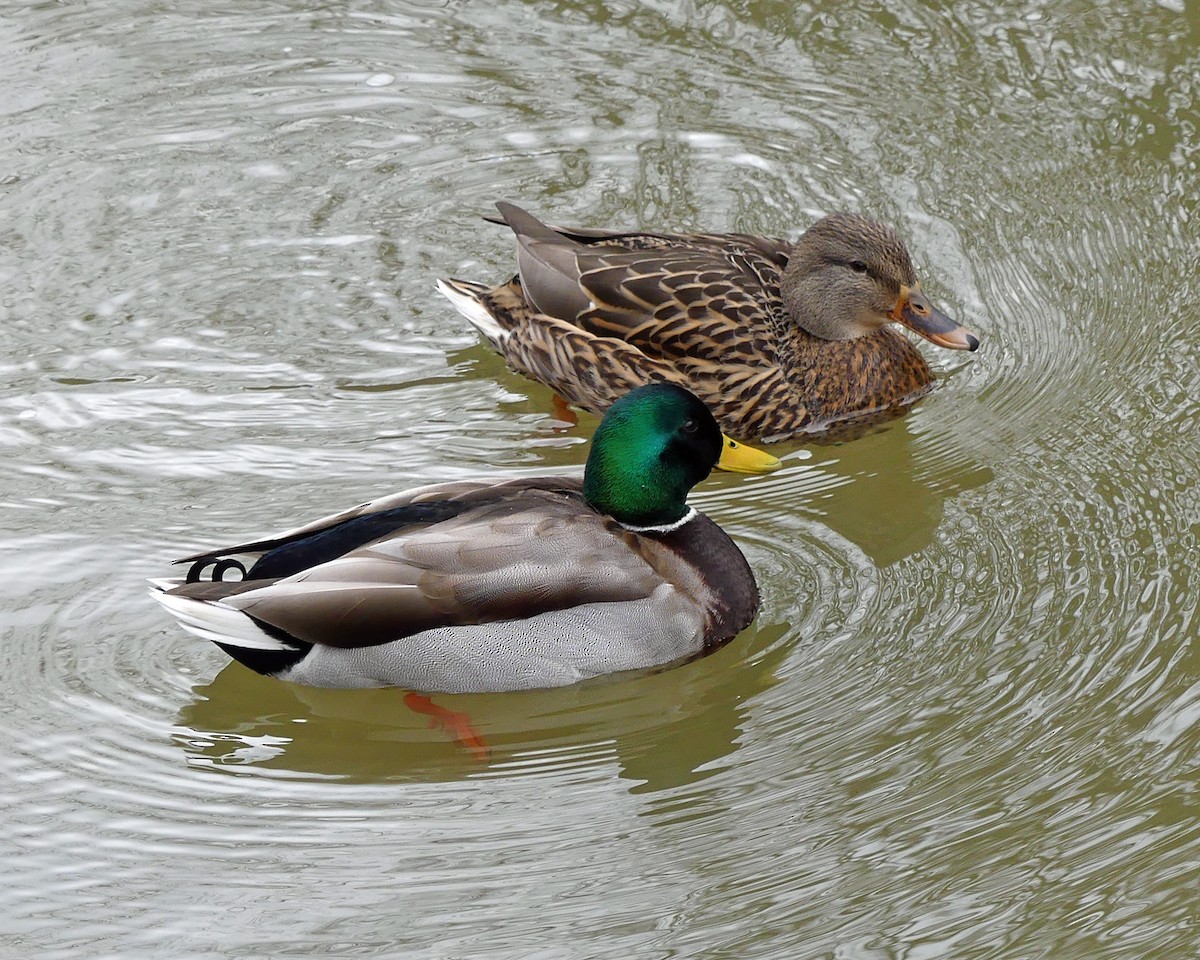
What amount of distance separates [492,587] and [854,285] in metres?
2.63

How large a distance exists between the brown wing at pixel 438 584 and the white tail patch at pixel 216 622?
0.13 ft

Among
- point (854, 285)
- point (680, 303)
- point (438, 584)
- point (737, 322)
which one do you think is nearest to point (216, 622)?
point (438, 584)

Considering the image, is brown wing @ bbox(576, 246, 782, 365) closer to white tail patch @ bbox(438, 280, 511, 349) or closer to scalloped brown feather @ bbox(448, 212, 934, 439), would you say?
scalloped brown feather @ bbox(448, 212, 934, 439)

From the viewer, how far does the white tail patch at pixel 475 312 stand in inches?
324

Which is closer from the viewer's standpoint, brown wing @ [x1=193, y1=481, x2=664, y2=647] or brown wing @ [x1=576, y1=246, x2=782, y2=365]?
brown wing @ [x1=193, y1=481, x2=664, y2=647]

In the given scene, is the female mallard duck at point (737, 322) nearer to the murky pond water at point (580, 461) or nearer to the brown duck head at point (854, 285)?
the brown duck head at point (854, 285)

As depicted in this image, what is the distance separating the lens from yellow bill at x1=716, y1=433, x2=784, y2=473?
263 inches

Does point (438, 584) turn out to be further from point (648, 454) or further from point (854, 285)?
point (854, 285)

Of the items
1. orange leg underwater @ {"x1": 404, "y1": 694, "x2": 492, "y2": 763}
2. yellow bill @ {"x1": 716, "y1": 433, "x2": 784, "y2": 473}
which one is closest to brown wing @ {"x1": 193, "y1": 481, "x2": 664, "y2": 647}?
orange leg underwater @ {"x1": 404, "y1": 694, "x2": 492, "y2": 763}

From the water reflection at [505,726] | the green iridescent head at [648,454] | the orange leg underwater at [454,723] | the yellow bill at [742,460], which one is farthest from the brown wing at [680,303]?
the orange leg underwater at [454,723]

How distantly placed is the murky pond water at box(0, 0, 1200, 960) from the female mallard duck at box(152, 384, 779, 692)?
0.17 metres

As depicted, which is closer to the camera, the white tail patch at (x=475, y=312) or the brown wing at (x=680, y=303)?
the brown wing at (x=680, y=303)

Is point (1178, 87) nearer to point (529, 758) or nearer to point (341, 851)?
point (529, 758)

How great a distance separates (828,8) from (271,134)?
322 cm
